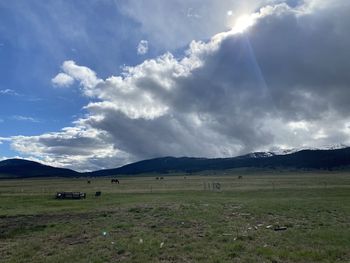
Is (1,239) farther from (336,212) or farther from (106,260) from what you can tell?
(336,212)

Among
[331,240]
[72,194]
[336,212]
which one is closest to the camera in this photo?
[331,240]

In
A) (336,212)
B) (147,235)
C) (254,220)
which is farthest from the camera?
(336,212)

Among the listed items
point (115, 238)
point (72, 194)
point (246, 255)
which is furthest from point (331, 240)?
point (72, 194)

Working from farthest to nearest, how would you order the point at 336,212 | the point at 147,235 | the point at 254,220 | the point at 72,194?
the point at 72,194 → the point at 336,212 → the point at 254,220 → the point at 147,235

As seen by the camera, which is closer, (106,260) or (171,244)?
(106,260)

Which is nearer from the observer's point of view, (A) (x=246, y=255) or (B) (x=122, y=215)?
(A) (x=246, y=255)

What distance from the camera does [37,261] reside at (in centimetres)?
1595

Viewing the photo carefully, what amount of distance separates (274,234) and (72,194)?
4051cm

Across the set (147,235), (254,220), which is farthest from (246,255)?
(254,220)

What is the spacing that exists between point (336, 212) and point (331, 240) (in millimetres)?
12036

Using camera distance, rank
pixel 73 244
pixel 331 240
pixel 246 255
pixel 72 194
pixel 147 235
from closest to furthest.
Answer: pixel 246 255, pixel 331 240, pixel 73 244, pixel 147 235, pixel 72 194

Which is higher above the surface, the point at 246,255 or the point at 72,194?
the point at 72,194

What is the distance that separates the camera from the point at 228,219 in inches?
1037

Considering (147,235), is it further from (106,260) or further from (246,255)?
(246,255)
